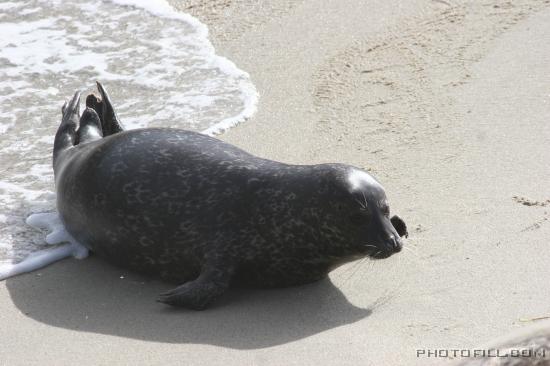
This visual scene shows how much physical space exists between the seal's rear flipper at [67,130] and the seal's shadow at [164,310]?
1015 mm

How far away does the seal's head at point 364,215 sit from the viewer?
486 centimetres

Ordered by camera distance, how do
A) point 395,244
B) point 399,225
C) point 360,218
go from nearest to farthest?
point 395,244
point 360,218
point 399,225

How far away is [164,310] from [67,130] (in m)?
1.82

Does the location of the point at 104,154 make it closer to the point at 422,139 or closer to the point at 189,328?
the point at 189,328

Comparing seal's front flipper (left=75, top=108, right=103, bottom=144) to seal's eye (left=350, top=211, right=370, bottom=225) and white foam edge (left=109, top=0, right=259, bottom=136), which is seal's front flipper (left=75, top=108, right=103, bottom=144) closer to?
white foam edge (left=109, top=0, right=259, bottom=136)

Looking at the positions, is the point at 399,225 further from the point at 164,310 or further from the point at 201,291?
the point at 164,310

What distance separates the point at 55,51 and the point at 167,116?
65.5 inches

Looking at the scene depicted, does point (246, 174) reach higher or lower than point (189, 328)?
higher

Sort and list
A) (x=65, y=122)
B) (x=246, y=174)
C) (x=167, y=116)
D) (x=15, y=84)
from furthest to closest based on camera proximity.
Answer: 1. (x=15, y=84)
2. (x=167, y=116)
3. (x=65, y=122)
4. (x=246, y=174)

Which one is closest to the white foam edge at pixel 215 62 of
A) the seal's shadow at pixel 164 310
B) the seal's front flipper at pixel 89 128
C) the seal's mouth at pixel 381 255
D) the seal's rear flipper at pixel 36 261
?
the seal's front flipper at pixel 89 128

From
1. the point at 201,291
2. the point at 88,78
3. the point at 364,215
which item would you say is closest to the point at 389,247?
the point at 364,215

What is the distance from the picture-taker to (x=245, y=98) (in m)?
7.40

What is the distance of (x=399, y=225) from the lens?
5.09m

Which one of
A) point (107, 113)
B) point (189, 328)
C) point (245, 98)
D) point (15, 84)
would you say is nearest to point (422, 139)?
point (245, 98)
